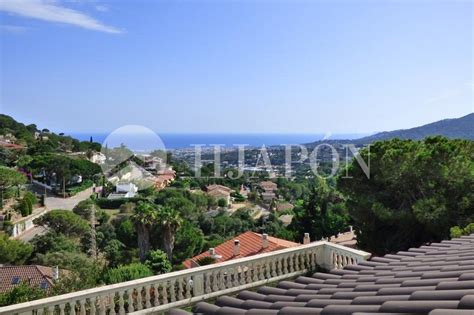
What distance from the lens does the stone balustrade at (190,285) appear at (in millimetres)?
4996

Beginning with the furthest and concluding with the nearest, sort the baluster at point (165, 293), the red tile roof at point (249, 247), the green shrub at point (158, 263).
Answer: the green shrub at point (158, 263)
the red tile roof at point (249, 247)
the baluster at point (165, 293)

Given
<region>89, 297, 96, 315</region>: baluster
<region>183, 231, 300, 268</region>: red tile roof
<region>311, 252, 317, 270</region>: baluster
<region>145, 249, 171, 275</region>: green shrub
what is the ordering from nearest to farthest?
<region>89, 297, 96, 315</region>: baluster → <region>311, 252, 317, 270</region>: baluster → <region>183, 231, 300, 268</region>: red tile roof → <region>145, 249, 171, 275</region>: green shrub

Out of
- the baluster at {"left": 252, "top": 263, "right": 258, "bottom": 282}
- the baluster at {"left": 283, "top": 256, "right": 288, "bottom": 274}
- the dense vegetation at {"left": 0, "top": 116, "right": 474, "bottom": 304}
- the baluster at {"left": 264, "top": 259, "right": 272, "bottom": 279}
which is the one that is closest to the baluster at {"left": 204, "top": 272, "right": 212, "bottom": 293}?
the baluster at {"left": 252, "top": 263, "right": 258, "bottom": 282}

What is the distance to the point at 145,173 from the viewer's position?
6956 cm

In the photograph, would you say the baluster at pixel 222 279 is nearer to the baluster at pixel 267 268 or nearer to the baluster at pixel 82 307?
the baluster at pixel 267 268

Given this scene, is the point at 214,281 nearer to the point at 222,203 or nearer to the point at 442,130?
the point at 222,203

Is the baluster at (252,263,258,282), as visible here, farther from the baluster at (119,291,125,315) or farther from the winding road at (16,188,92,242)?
the winding road at (16,188,92,242)

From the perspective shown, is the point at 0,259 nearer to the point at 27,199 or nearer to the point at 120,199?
→ the point at 27,199

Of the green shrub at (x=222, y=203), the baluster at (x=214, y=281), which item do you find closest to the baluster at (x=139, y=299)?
the baluster at (x=214, y=281)

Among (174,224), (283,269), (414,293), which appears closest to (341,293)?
(414,293)

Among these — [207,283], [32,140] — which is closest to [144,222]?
[207,283]

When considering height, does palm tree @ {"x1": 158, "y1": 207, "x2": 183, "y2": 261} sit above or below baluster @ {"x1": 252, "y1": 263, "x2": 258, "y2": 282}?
below

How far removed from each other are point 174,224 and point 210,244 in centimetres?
957

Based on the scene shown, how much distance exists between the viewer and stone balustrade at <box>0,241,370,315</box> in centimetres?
500
